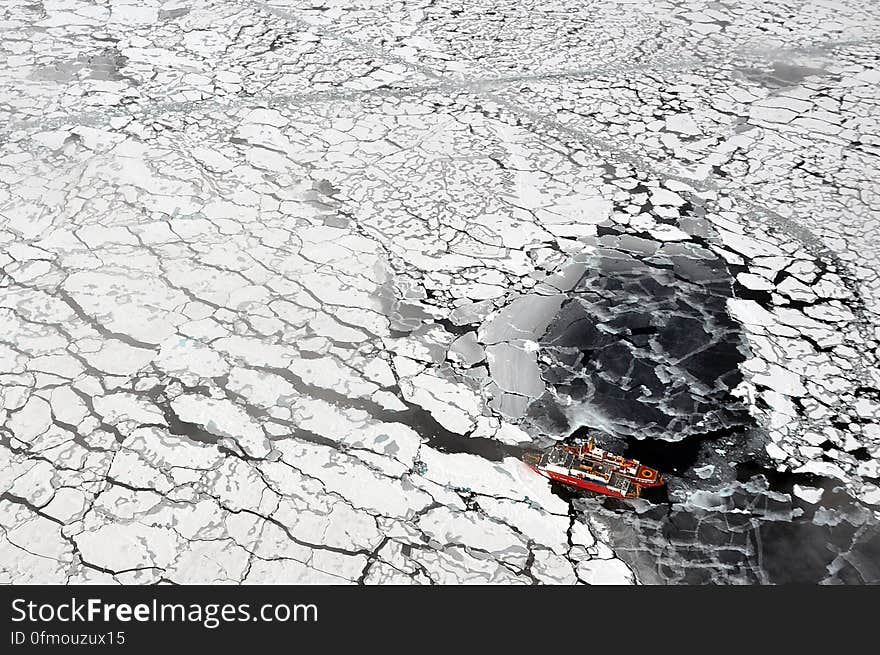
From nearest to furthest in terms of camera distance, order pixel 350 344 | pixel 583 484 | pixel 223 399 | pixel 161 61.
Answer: pixel 583 484 < pixel 223 399 < pixel 350 344 < pixel 161 61

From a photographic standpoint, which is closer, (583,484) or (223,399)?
(583,484)

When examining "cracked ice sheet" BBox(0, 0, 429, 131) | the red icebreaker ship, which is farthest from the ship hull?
"cracked ice sheet" BBox(0, 0, 429, 131)

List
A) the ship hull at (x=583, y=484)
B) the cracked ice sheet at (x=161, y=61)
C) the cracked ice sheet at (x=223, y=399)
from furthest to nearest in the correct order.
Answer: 1. the cracked ice sheet at (x=161, y=61)
2. the ship hull at (x=583, y=484)
3. the cracked ice sheet at (x=223, y=399)

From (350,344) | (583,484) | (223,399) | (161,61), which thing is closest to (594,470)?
(583,484)

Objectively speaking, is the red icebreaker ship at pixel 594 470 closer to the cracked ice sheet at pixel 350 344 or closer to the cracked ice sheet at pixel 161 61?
the cracked ice sheet at pixel 350 344

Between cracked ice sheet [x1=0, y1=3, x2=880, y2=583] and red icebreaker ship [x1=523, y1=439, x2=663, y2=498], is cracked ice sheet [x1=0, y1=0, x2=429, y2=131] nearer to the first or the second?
cracked ice sheet [x1=0, y1=3, x2=880, y2=583]

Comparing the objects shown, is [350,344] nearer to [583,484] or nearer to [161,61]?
[583,484]

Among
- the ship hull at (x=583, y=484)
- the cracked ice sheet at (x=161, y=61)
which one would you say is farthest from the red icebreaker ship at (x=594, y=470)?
the cracked ice sheet at (x=161, y=61)

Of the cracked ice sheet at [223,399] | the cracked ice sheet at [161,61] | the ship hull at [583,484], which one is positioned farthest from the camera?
the cracked ice sheet at [161,61]
